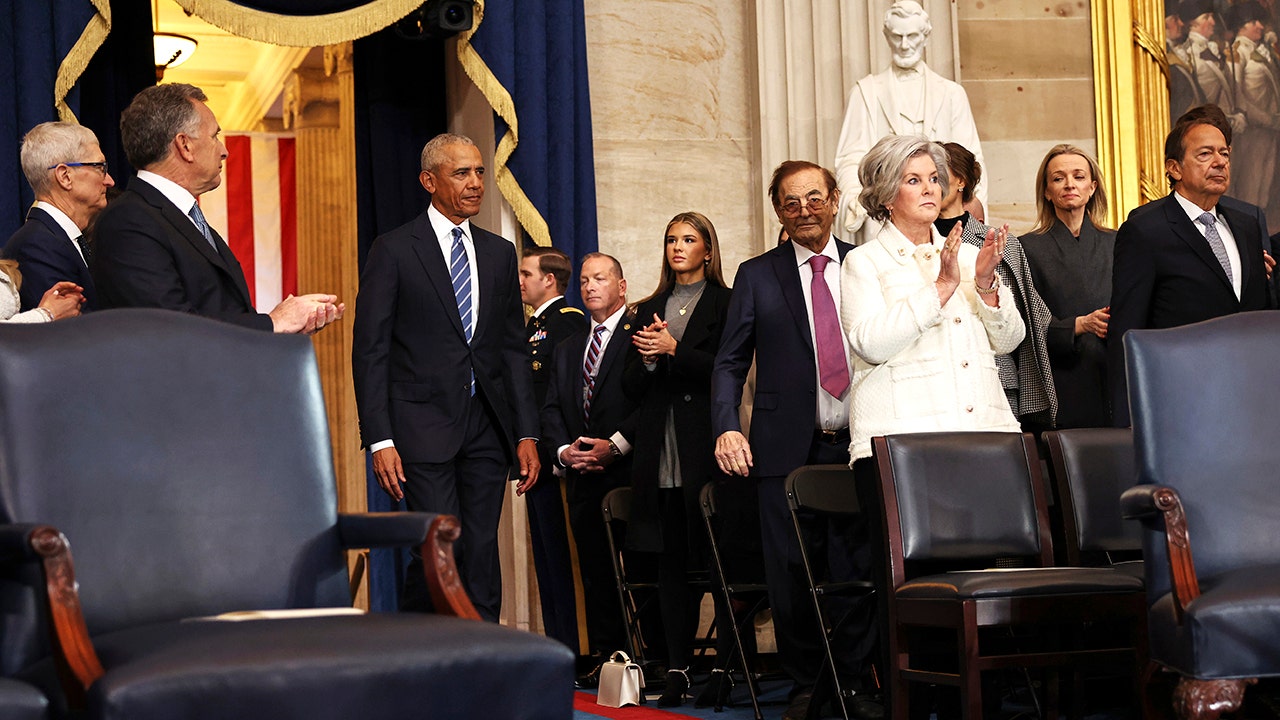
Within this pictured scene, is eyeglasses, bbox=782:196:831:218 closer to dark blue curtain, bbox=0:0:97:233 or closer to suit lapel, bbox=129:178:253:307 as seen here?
suit lapel, bbox=129:178:253:307

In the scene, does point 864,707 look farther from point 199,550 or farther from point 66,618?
point 66,618

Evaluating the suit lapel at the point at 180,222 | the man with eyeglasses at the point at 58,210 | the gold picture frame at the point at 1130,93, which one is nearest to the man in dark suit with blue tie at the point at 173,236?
the suit lapel at the point at 180,222

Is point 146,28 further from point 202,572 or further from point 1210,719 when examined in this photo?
point 1210,719

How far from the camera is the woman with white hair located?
4016 millimetres

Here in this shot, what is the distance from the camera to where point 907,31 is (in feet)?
21.7

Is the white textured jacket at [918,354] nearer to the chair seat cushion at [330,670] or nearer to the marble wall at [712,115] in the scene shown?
the chair seat cushion at [330,670]

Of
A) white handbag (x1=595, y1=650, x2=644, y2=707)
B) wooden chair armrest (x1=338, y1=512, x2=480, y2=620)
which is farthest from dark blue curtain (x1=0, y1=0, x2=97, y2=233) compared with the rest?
wooden chair armrest (x1=338, y1=512, x2=480, y2=620)

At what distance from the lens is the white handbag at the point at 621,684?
16.7 ft

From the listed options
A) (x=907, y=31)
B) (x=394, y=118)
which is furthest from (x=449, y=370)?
(x=394, y=118)

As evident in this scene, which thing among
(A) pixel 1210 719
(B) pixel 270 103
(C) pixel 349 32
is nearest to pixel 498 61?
(C) pixel 349 32

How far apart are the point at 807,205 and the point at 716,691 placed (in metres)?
1.66

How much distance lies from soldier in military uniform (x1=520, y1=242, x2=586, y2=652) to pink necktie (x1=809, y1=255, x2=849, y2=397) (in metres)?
1.70

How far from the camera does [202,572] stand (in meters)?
2.69

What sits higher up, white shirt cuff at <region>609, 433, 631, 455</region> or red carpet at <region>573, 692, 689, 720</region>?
white shirt cuff at <region>609, 433, 631, 455</region>
